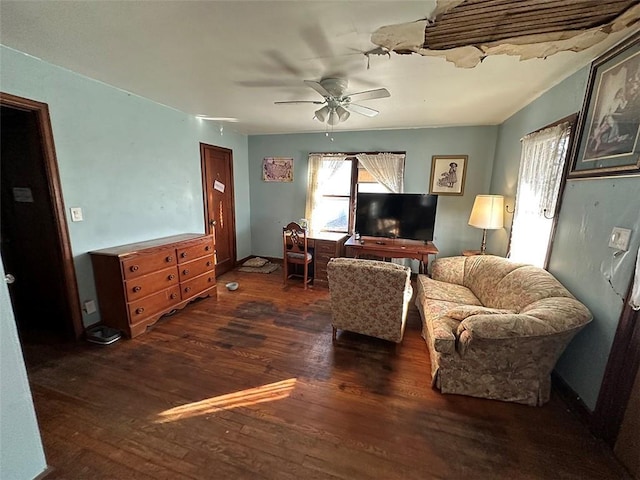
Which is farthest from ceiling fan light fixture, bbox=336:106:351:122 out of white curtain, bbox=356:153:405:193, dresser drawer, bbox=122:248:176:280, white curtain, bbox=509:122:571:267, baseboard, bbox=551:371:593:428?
baseboard, bbox=551:371:593:428

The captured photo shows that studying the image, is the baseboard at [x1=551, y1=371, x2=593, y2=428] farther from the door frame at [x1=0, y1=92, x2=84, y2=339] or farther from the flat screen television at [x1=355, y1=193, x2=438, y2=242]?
the door frame at [x1=0, y1=92, x2=84, y2=339]

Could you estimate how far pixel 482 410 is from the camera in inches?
72.3

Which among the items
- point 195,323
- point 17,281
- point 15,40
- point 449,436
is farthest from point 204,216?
point 449,436

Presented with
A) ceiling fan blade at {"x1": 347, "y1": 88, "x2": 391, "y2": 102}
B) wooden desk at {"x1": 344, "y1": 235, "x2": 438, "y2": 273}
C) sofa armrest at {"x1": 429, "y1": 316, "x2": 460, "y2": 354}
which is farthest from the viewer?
wooden desk at {"x1": 344, "y1": 235, "x2": 438, "y2": 273}

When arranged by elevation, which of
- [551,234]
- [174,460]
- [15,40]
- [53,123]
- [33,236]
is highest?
[15,40]

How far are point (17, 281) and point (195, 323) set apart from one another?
6.32ft

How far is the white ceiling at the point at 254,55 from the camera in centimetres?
145

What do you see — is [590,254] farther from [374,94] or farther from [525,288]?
[374,94]

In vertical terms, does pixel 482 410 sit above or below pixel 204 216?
below

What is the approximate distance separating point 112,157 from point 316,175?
9.28 feet

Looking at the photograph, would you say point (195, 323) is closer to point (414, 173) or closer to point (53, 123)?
point (53, 123)

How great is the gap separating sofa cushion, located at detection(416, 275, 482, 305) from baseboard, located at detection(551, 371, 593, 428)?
2.60ft

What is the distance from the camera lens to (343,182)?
460cm

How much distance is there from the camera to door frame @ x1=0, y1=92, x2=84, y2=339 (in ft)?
6.80
